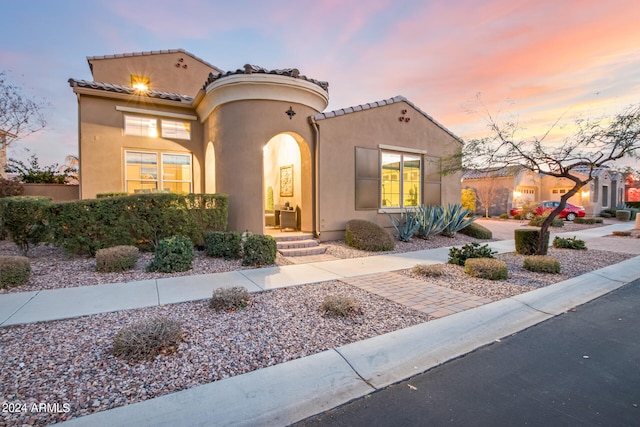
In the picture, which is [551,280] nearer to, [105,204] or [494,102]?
[494,102]

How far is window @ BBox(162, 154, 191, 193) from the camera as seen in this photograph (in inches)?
443

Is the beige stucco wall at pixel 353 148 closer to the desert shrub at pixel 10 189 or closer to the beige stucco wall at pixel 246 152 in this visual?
the beige stucco wall at pixel 246 152

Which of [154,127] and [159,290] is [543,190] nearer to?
[154,127]

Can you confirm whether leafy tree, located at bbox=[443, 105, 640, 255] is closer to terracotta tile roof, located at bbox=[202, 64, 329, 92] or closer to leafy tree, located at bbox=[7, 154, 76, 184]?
terracotta tile roof, located at bbox=[202, 64, 329, 92]

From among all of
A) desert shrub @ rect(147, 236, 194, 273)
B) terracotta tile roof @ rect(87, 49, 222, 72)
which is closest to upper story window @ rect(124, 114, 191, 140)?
terracotta tile roof @ rect(87, 49, 222, 72)

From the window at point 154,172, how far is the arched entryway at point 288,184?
3.01m

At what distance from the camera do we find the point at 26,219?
257 inches

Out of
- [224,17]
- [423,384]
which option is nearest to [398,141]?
[224,17]

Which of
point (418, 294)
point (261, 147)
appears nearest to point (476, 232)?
point (418, 294)

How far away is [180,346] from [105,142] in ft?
32.4

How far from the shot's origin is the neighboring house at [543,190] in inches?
999

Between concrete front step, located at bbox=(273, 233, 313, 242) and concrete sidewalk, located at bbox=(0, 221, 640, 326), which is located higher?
concrete front step, located at bbox=(273, 233, 313, 242)

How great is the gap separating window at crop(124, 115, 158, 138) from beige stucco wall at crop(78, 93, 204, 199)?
0.49 ft

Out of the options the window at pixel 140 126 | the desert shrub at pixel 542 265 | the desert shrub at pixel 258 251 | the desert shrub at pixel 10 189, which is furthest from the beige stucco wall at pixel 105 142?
the desert shrub at pixel 542 265
